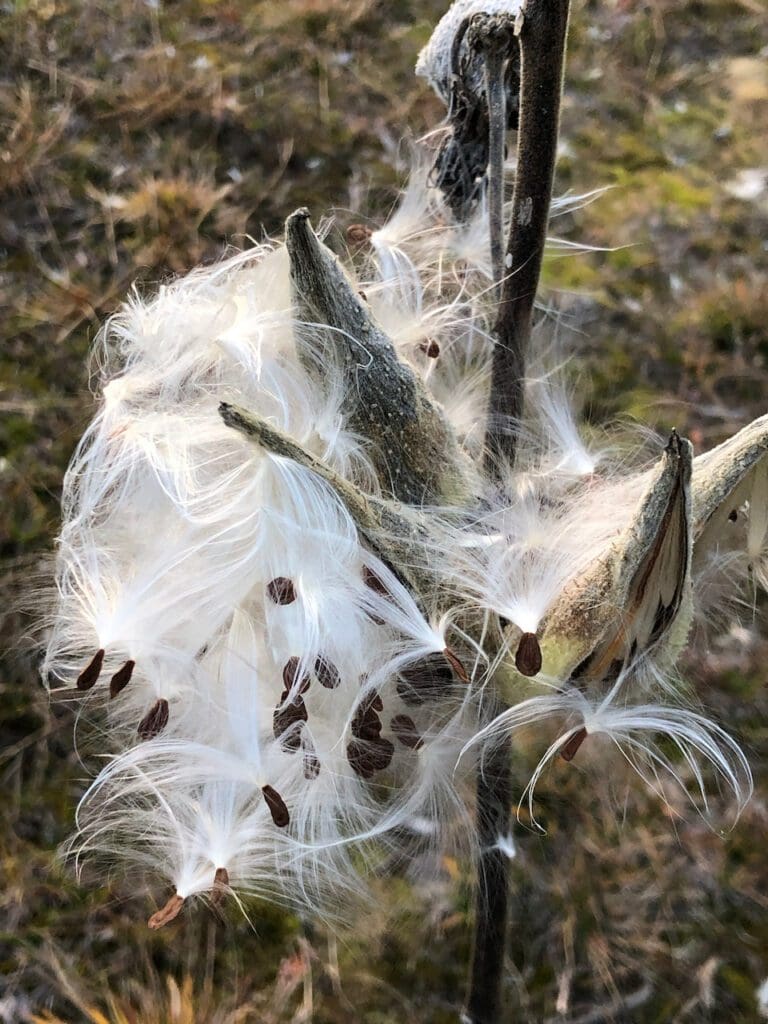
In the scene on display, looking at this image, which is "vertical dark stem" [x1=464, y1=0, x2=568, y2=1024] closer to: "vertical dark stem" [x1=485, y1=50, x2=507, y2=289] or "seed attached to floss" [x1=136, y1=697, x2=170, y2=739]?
"vertical dark stem" [x1=485, y1=50, x2=507, y2=289]

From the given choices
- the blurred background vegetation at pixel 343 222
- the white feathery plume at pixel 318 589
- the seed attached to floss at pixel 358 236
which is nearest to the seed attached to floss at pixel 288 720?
the white feathery plume at pixel 318 589

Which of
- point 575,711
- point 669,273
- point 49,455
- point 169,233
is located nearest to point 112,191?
point 169,233

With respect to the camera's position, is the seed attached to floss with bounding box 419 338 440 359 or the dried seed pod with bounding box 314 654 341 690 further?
the seed attached to floss with bounding box 419 338 440 359

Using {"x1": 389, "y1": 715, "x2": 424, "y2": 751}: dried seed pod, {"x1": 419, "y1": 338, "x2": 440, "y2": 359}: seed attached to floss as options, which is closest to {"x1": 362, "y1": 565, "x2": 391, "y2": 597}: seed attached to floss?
{"x1": 389, "y1": 715, "x2": 424, "y2": 751}: dried seed pod

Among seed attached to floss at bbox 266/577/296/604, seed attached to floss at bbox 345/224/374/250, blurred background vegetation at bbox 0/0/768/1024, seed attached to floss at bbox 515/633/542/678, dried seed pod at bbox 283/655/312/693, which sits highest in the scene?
seed attached to floss at bbox 345/224/374/250

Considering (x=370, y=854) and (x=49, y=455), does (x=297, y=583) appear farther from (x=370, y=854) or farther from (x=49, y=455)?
(x=49, y=455)

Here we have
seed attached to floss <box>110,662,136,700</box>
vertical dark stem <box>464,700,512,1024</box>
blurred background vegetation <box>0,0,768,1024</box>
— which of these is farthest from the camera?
blurred background vegetation <box>0,0,768,1024</box>

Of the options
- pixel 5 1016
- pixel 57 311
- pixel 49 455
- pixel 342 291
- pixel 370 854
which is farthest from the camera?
pixel 57 311

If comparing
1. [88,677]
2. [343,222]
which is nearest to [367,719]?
[88,677]
